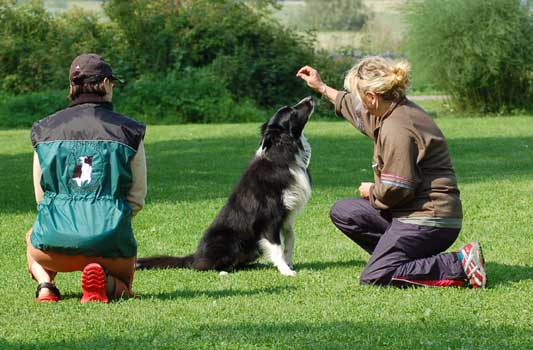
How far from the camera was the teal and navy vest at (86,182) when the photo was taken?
5418 millimetres

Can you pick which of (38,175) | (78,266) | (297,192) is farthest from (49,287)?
(297,192)

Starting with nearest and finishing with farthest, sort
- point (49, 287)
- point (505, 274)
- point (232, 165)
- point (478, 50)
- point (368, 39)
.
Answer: point (49, 287) < point (505, 274) < point (232, 165) < point (478, 50) < point (368, 39)

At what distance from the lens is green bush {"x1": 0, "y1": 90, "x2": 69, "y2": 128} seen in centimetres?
2373

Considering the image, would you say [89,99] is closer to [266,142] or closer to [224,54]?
[266,142]

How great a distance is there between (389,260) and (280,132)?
4.98ft

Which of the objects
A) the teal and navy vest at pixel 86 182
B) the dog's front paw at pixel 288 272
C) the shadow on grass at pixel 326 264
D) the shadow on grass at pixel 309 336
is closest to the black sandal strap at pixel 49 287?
the teal and navy vest at pixel 86 182

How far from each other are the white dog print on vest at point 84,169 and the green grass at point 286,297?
0.79 meters

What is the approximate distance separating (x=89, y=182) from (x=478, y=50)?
66.2 feet

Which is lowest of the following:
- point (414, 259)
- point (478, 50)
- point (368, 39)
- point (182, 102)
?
point (368, 39)

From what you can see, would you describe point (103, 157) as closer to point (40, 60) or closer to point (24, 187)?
point (24, 187)

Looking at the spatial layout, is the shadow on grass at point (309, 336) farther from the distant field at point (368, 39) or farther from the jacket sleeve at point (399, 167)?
the distant field at point (368, 39)

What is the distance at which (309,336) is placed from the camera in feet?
15.4

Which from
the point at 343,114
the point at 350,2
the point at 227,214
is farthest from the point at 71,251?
the point at 350,2

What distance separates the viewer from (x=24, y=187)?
12.1 m
